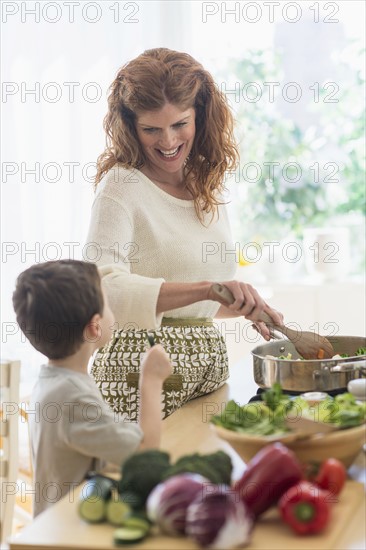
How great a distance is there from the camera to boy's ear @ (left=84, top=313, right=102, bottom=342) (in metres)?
1.51

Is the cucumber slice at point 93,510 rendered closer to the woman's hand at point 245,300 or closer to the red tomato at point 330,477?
the red tomato at point 330,477

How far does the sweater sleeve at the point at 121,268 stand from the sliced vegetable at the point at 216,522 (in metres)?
0.77

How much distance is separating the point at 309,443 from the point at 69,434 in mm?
391

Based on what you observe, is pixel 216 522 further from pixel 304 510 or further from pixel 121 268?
pixel 121 268

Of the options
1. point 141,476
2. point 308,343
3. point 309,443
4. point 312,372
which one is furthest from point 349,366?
point 141,476

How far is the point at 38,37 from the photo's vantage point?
12.2 ft

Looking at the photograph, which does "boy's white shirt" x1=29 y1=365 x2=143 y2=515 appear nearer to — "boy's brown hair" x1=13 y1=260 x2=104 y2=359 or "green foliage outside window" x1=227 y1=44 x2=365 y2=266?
"boy's brown hair" x1=13 y1=260 x2=104 y2=359

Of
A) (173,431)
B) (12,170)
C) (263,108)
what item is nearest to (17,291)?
(173,431)

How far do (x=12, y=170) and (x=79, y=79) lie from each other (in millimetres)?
530

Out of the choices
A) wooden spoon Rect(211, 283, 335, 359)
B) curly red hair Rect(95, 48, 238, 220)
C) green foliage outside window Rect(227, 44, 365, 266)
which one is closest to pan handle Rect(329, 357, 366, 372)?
wooden spoon Rect(211, 283, 335, 359)

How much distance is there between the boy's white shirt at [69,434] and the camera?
1.34 meters

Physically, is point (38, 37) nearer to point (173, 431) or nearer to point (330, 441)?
point (173, 431)

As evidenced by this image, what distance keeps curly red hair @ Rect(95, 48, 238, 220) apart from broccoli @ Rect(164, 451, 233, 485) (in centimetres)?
97

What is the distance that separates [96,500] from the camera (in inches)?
44.1
